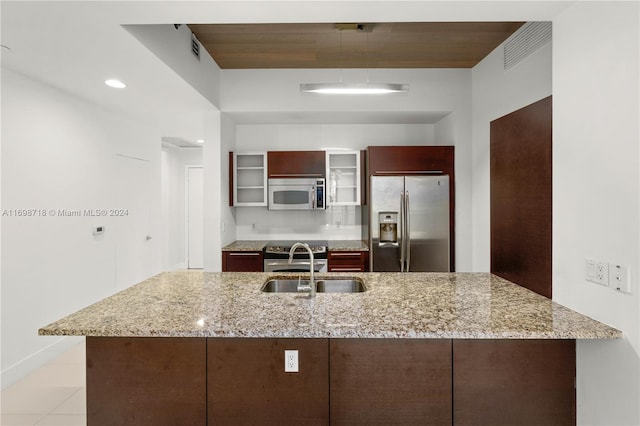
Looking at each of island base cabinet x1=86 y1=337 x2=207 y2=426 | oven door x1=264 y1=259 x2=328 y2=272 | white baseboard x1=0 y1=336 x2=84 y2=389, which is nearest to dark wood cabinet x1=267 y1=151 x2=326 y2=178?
oven door x1=264 y1=259 x2=328 y2=272

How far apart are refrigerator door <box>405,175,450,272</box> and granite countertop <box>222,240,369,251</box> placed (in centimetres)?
55

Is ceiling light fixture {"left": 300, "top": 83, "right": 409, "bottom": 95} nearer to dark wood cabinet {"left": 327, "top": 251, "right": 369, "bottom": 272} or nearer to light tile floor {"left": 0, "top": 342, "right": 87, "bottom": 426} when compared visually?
dark wood cabinet {"left": 327, "top": 251, "right": 369, "bottom": 272}

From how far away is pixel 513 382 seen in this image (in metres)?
1.75

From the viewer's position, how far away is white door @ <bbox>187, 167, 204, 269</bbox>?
7664 mm

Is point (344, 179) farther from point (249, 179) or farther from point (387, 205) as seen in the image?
point (249, 179)

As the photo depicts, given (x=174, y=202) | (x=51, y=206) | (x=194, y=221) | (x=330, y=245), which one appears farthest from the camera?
(x=194, y=221)

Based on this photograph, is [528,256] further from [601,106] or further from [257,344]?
[257,344]

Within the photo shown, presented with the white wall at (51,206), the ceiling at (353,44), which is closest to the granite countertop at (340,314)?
the white wall at (51,206)

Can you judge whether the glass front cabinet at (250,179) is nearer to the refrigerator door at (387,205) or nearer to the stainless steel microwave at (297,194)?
the stainless steel microwave at (297,194)

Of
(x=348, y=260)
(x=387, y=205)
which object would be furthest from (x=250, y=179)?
(x=387, y=205)

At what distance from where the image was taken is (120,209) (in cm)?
450

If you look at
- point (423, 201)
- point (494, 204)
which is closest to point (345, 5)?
point (494, 204)

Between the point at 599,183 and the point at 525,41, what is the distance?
1.91 meters

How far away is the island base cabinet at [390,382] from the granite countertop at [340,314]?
136 mm
